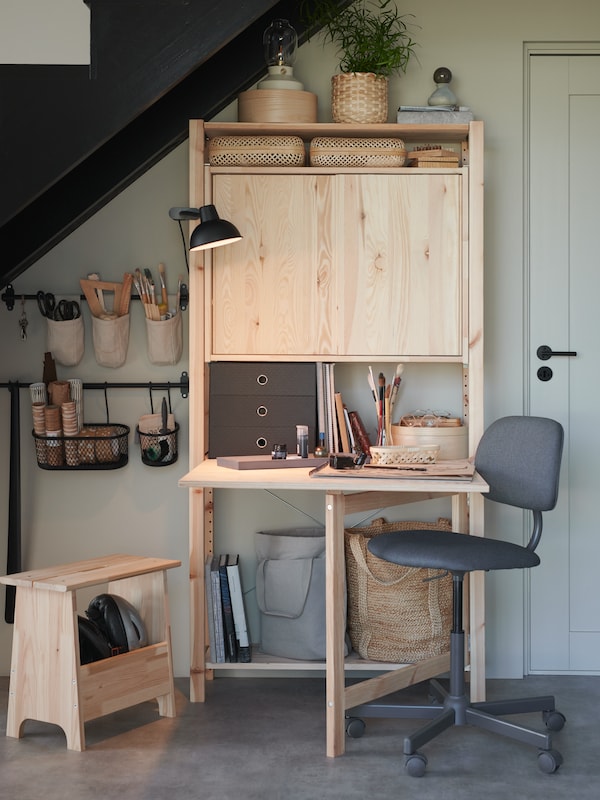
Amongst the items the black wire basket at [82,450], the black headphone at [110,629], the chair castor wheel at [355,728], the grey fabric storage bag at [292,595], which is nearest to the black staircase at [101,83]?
the black wire basket at [82,450]

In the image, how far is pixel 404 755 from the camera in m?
2.80

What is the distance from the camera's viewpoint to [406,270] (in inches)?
131

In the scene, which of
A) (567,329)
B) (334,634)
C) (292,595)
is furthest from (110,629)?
(567,329)

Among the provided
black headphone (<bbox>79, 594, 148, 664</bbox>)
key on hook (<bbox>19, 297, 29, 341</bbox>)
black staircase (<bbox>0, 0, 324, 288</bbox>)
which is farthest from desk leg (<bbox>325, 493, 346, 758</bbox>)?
key on hook (<bbox>19, 297, 29, 341</bbox>)

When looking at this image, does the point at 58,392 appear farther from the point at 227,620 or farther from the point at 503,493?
the point at 503,493

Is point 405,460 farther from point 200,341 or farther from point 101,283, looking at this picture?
point 101,283

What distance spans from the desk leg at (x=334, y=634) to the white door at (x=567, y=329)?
1.09 metres

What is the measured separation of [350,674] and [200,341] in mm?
1396

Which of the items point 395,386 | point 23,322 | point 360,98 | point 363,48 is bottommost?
point 395,386

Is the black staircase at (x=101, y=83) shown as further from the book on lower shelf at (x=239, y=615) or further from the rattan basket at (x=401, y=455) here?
the book on lower shelf at (x=239, y=615)

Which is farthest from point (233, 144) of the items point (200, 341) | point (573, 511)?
point (573, 511)

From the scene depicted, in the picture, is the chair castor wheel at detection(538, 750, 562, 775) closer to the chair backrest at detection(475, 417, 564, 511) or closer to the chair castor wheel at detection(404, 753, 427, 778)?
the chair castor wheel at detection(404, 753, 427, 778)

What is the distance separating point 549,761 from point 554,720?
32 cm

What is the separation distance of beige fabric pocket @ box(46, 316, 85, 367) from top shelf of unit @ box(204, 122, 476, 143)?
→ 0.87 meters
